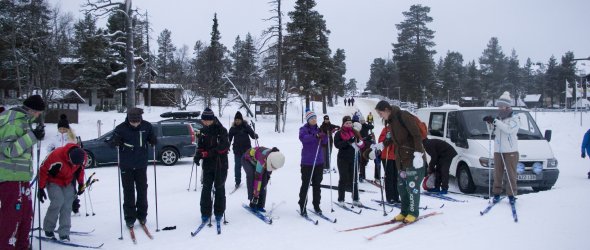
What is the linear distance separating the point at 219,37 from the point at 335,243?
5074cm

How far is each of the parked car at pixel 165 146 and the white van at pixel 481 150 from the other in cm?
910

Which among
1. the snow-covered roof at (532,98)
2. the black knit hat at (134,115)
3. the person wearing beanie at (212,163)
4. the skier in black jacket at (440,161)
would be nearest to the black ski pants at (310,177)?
the person wearing beanie at (212,163)

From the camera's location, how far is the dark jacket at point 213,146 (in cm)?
623

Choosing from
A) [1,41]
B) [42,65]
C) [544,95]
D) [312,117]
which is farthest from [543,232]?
[544,95]

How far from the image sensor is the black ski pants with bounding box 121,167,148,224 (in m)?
5.86

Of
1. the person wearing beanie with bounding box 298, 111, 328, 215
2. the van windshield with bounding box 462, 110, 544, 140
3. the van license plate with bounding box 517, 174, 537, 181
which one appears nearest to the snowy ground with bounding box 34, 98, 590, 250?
the person wearing beanie with bounding box 298, 111, 328, 215

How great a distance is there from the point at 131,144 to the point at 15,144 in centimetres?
173

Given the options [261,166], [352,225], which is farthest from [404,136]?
[261,166]

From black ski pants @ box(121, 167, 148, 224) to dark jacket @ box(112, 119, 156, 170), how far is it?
11cm

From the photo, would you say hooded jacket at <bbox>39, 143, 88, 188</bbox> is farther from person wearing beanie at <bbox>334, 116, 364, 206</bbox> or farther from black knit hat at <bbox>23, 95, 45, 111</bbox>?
person wearing beanie at <bbox>334, 116, 364, 206</bbox>

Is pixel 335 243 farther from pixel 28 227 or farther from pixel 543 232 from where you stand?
pixel 28 227

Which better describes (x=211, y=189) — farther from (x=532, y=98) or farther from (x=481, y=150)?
(x=532, y=98)

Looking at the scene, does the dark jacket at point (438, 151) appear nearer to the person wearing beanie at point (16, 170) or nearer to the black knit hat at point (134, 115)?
the black knit hat at point (134, 115)

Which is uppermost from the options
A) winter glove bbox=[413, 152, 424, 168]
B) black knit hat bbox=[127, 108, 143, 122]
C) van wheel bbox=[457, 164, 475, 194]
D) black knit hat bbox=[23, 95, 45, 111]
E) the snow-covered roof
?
the snow-covered roof
